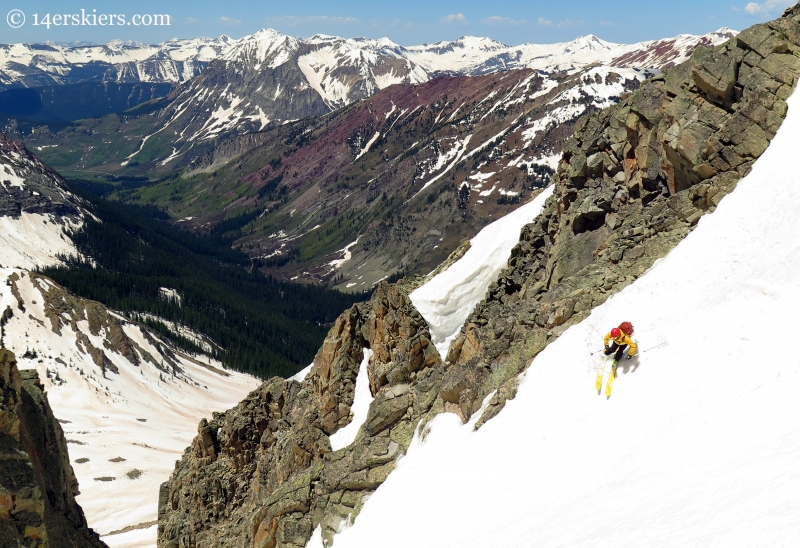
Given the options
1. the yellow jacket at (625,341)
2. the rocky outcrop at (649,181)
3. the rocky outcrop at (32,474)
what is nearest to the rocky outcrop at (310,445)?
the rocky outcrop at (649,181)

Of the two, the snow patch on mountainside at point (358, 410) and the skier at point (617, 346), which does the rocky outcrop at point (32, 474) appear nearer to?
the snow patch on mountainside at point (358, 410)

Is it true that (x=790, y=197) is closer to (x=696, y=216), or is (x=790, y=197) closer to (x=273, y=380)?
(x=696, y=216)

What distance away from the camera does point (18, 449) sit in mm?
36312

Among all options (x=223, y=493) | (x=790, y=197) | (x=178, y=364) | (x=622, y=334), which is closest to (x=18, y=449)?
(x=223, y=493)

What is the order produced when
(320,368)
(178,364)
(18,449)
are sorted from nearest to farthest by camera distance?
1. (18,449)
2. (320,368)
3. (178,364)

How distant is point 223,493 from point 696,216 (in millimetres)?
40826

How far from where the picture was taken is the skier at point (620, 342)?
25.6 meters

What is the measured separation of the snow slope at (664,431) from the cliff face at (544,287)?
1.59 m

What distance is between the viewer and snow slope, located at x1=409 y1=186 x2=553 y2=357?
171 feet

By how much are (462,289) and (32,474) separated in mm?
33784

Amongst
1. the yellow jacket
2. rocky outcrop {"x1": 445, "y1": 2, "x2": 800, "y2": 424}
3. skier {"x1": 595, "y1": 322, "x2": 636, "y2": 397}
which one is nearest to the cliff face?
rocky outcrop {"x1": 445, "y1": 2, "x2": 800, "y2": 424}

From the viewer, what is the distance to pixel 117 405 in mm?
132375

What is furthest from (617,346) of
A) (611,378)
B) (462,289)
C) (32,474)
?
(32,474)

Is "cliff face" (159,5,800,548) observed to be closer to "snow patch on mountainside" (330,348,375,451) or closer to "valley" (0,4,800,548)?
"valley" (0,4,800,548)
